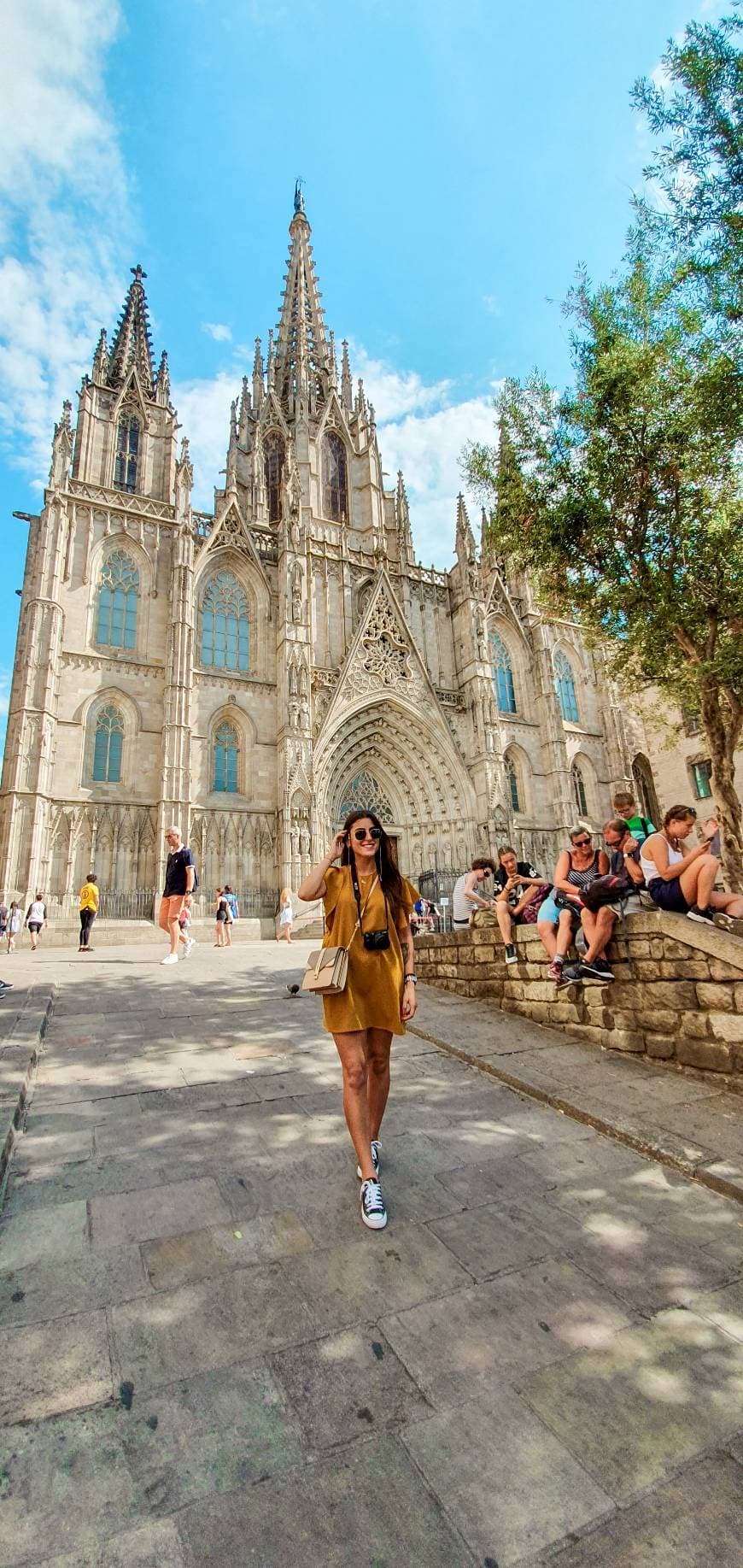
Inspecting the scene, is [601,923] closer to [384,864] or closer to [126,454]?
[384,864]

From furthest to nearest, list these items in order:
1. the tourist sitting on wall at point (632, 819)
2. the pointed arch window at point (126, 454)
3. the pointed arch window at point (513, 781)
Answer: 1. the pointed arch window at point (513, 781)
2. the pointed arch window at point (126, 454)
3. the tourist sitting on wall at point (632, 819)

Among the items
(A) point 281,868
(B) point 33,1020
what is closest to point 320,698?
(A) point 281,868

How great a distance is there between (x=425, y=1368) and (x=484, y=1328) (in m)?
0.27

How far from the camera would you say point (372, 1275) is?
228cm

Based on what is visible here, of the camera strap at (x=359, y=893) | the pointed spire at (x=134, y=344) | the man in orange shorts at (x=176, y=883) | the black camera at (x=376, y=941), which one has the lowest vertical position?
the black camera at (x=376, y=941)

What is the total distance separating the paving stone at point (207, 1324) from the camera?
1.87 meters

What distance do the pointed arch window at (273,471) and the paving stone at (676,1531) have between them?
102 feet

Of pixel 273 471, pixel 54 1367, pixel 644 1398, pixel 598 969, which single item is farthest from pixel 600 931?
pixel 273 471

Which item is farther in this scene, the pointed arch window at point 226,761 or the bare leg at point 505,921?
the pointed arch window at point 226,761

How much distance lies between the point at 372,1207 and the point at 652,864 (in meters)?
3.86

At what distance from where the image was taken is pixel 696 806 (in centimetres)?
2706

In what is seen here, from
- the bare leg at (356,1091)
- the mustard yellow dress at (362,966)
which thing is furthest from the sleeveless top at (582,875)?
A: the bare leg at (356,1091)

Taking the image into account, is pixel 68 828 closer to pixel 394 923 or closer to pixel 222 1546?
pixel 394 923

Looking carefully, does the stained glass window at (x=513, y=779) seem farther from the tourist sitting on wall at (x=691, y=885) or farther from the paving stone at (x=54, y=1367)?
the paving stone at (x=54, y=1367)
